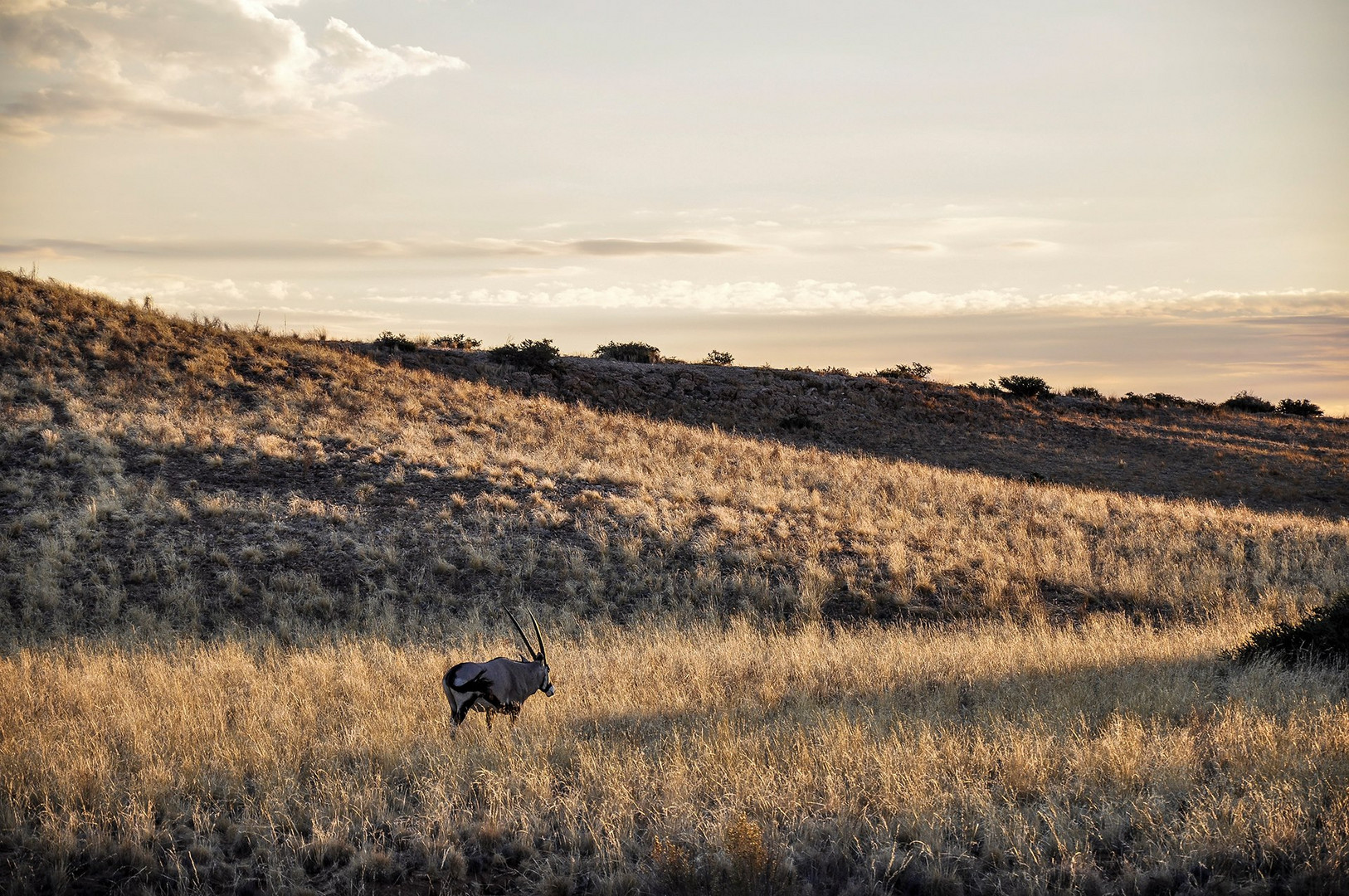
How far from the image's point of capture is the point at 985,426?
3803 cm

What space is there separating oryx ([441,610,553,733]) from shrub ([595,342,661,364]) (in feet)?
124

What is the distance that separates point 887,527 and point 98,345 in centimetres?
2388

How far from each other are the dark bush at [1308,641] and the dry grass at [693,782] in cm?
87

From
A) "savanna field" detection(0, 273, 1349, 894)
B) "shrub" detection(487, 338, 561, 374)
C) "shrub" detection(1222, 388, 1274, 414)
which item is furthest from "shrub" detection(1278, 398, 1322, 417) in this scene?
"shrub" detection(487, 338, 561, 374)

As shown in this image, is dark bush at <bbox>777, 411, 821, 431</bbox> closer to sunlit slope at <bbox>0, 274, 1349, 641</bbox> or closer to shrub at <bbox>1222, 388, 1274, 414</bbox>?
sunlit slope at <bbox>0, 274, 1349, 641</bbox>

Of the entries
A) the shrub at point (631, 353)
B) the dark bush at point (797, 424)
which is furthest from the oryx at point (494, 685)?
the shrub at point (631, 353)

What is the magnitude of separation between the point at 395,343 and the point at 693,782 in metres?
32.3

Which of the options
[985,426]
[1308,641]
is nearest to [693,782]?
[1308,641]

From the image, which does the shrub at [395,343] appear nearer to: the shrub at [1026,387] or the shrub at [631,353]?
the shrub at [631,353]

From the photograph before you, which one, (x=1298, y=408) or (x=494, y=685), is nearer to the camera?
(x=494, y=685)

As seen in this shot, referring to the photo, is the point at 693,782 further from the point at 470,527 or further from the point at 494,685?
the point at 470,527

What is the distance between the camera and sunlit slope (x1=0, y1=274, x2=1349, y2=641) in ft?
43.7

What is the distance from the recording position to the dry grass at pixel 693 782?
4.76 meters

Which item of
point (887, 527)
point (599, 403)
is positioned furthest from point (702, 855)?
point (599, 403)
